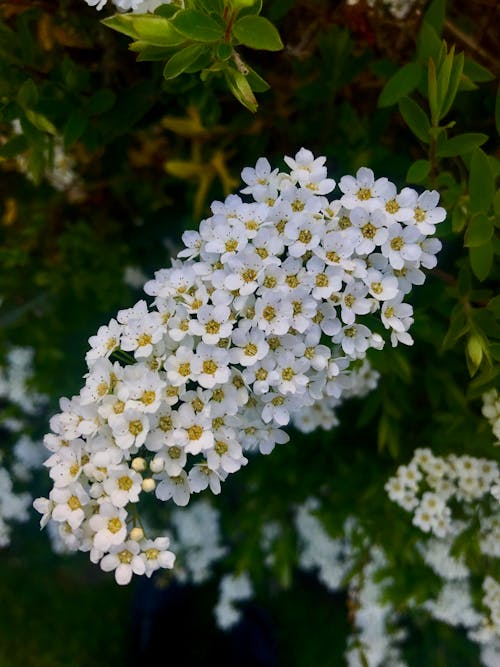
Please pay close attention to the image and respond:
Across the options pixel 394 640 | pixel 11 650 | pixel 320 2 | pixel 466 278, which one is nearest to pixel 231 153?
pixel 320 2

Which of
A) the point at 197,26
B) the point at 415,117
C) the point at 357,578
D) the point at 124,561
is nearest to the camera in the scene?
the point at 197,26

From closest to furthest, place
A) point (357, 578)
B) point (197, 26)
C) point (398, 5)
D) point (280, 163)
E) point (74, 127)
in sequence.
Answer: point (197, 26), point (74, 127), point (398, 5), point (280, 163), point (357, 578)

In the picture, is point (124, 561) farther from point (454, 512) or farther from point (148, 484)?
point (454, 512)

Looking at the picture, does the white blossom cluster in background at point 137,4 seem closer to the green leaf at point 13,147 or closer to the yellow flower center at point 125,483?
the green leaf at point 13,147

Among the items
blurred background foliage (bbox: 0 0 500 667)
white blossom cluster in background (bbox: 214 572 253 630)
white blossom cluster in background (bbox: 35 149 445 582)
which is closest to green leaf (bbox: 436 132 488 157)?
blurred background foliage (bbox: 0 0 500 667)

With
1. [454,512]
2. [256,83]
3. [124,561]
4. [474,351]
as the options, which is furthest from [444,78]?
[454,512]

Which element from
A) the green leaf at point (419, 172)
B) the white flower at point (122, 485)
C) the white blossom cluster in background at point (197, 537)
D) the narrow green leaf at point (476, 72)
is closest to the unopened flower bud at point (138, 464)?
the white flower at point (122, 485)

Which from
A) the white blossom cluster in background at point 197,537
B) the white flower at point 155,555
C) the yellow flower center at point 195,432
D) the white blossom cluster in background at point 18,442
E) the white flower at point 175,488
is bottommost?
the white blossom cluster in background at point 197,537
